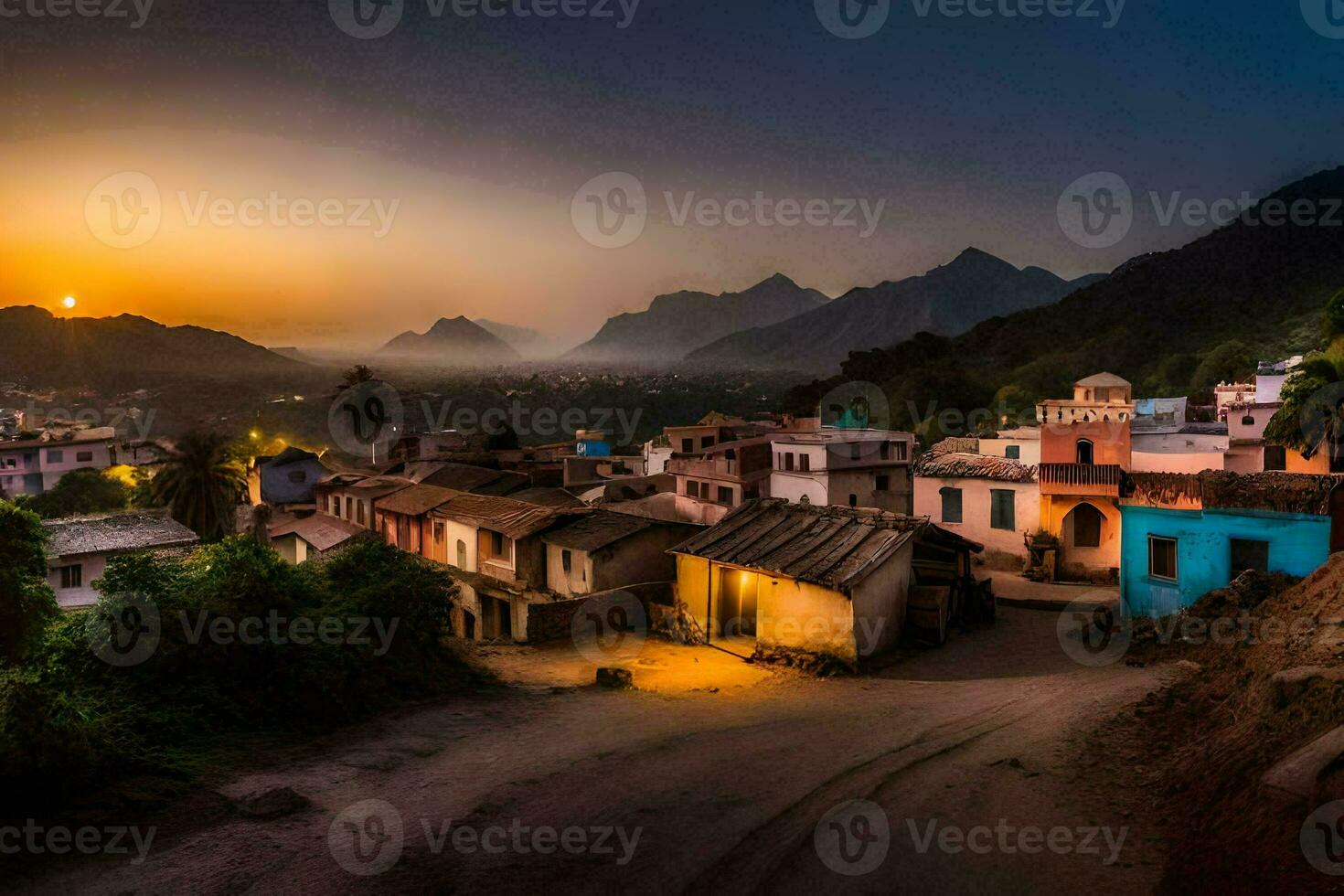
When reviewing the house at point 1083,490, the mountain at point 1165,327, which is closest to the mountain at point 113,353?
the mountain at point 1165,327

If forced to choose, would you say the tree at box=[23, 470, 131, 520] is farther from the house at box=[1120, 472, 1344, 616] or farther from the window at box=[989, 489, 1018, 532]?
the house at box=[1120, 472, 1344, 616]

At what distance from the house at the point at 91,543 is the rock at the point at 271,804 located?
25.2 m

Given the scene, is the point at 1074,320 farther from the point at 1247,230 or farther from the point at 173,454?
the point at 173,454

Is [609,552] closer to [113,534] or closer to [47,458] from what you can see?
[113,534]

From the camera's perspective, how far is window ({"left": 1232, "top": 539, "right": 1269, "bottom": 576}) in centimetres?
1884

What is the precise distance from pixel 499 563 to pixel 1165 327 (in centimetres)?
8905

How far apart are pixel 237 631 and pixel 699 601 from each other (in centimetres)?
1224

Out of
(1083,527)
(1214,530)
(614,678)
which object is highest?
(1214,530)

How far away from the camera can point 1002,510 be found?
110 feet

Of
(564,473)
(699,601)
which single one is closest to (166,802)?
(699,601)

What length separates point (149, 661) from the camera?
14078mm

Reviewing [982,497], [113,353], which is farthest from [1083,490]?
[113,353]

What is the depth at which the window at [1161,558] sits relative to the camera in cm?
2042

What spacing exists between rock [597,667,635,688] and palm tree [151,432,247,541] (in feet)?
111
